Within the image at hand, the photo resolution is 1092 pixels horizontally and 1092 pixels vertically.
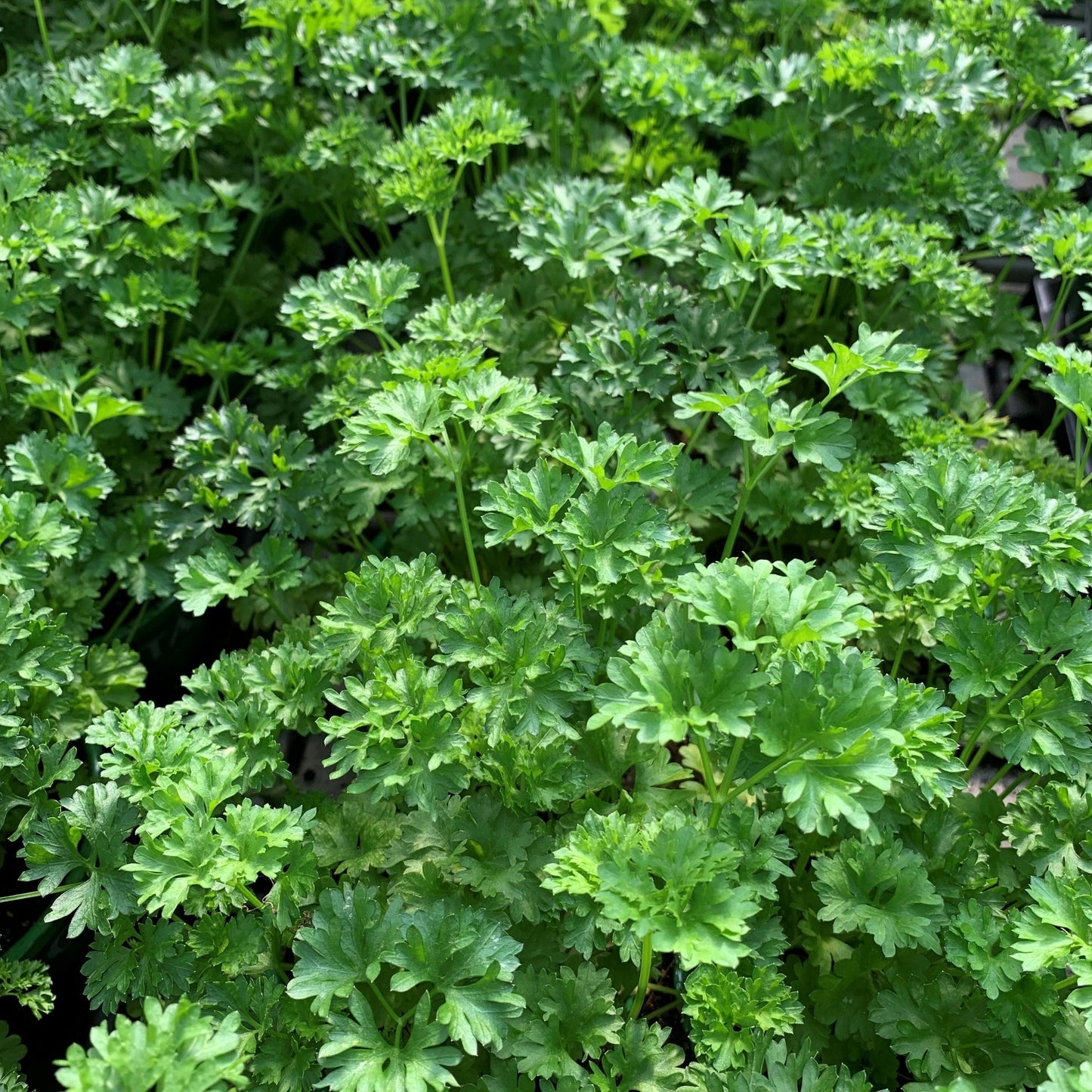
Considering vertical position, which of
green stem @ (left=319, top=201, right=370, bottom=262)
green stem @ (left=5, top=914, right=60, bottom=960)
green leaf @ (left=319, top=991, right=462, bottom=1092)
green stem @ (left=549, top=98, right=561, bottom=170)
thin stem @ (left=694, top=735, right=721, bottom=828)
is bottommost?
green stem @ (left=5, top=914, right=60, bottom=960)

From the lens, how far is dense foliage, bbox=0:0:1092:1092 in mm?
1583

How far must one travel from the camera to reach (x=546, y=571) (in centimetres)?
244

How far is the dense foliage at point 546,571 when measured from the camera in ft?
5.19

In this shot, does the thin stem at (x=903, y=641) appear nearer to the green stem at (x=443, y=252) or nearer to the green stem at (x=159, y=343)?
the green stem at (x=443, y=252)

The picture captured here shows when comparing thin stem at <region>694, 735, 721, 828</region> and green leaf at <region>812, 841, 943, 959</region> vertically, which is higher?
thin stem at <region>694, 735, 721, 828</region>

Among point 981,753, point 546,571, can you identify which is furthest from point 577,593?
point 981,753

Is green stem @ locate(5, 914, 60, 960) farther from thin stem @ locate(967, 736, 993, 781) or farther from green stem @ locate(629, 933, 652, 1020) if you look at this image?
thin stem @ locate(967, 736, 993, 781)

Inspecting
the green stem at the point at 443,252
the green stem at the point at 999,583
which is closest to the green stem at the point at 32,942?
the green stem at the point at 443,252

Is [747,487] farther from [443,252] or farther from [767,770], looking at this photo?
[443,252]

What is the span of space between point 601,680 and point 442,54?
1844 millimetres

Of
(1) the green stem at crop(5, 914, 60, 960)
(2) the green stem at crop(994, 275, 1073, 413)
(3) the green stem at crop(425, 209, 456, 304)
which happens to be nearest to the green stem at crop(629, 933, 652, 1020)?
(1) the green stem at crop(5, 914, 60, 960)

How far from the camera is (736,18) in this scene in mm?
3629

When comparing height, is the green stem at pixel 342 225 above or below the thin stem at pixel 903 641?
above

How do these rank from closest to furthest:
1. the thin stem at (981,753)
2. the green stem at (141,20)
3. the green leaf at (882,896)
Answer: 1. the green leaf at (882,896)
2. the thin stem at (981,753)
3. the green stem at (141,20)
